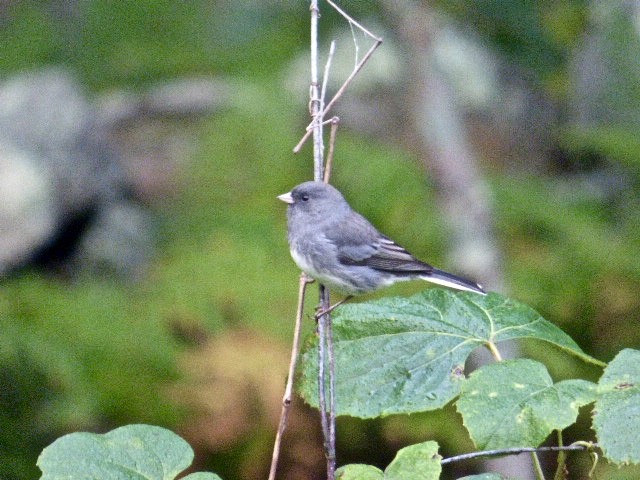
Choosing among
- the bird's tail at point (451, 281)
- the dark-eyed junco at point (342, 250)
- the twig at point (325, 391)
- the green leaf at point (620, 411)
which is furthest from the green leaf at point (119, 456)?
the bird's tail at point (451, 281)

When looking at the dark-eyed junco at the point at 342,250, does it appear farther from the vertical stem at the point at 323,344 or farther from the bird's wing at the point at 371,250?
the vertical stem at the point at 323,344

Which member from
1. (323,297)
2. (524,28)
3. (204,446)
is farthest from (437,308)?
(524,28)

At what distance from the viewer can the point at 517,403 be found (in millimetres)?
1271

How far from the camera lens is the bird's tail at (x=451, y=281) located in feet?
8.32

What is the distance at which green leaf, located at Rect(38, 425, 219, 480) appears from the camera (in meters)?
1.29

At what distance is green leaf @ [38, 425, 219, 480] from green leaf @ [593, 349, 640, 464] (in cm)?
56

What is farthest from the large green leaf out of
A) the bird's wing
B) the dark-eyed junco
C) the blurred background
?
the blurred background

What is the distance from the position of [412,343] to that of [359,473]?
0.30m

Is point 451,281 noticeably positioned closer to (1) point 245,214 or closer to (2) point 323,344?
(2) point 323,344

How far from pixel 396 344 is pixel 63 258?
401 cm

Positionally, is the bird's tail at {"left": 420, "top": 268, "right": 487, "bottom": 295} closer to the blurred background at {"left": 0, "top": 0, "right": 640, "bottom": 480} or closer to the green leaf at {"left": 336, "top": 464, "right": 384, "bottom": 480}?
the blurred background at {"left": 0, "top": 0, "right": 640, "bottom": 480}

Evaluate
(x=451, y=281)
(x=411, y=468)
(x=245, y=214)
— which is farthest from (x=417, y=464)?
(x=245, y=214)

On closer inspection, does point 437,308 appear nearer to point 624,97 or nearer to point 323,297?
point 323,297

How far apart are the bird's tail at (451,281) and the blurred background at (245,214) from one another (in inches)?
40.1
